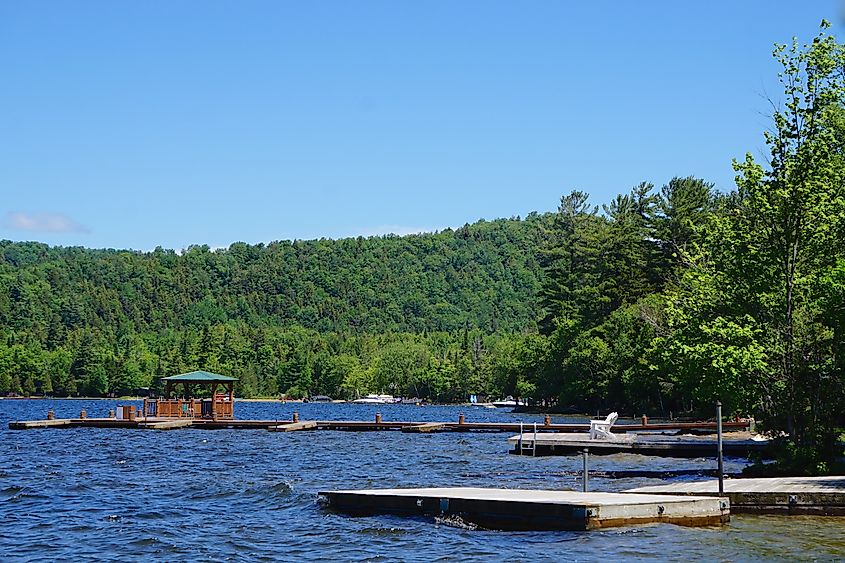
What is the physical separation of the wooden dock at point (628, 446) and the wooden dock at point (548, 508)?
15.8m

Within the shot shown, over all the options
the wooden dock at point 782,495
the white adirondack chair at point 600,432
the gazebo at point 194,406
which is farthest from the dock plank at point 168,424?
the wooden dock at point 782,495

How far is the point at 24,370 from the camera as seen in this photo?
7111 inches

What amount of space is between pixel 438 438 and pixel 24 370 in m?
143

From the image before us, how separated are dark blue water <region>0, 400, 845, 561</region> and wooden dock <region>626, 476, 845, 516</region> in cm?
56

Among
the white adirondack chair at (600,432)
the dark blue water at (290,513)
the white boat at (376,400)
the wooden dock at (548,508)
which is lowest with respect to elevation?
the white boat at (376,400)

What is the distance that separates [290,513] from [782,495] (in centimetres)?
1078

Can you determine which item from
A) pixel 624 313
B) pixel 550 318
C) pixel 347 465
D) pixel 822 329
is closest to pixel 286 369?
pixel 550 318

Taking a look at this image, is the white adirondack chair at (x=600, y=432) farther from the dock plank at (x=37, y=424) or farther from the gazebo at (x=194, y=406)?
the dock plank at (x=37, y=424)

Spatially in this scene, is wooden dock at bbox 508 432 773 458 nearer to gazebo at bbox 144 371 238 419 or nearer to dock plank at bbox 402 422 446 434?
dock plank at bbox 402 422 446 434

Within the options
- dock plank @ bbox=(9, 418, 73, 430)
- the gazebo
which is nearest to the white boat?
the gazebo

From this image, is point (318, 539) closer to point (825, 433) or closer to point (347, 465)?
point (825, 433)

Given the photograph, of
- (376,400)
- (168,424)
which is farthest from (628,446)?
(376,400)

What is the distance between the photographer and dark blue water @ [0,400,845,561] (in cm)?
1877

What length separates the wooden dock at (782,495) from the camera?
21109mm
